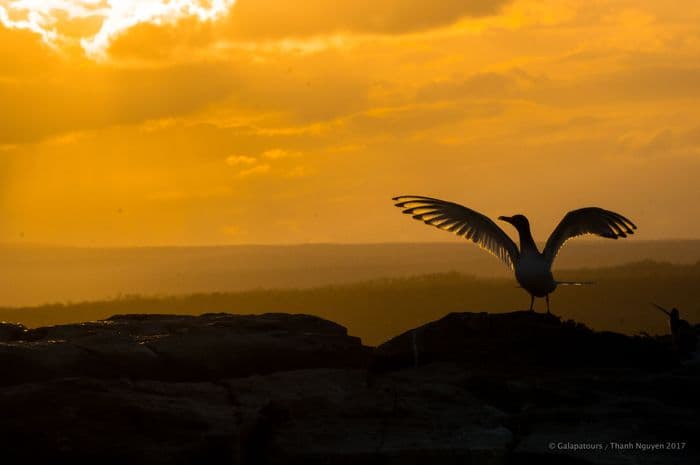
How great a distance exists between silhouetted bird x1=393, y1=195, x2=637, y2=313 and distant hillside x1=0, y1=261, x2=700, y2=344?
109 feet

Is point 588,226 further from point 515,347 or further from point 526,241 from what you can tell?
point 515,347

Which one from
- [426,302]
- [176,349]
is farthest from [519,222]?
[426,302]

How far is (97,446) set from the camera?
17188mm

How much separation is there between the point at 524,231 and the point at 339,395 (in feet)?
23.5

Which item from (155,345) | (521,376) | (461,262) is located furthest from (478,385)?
(461,262)

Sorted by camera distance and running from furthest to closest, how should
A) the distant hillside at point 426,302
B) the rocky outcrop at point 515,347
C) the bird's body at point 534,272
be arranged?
the distant hillside at point 426,302 < the bird's body at point 534,272 < the rocky outcrop at point 515,347

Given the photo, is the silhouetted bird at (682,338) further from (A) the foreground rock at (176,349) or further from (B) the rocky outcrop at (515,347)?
(A) the foreground rock at (176,349)

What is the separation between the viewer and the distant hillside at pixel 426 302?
70.2 metres

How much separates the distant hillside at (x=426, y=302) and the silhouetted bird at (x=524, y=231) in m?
33.2

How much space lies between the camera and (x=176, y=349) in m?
22.8

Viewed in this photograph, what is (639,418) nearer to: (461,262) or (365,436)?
(365,436)

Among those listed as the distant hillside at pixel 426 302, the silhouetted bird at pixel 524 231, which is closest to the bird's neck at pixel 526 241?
the silhouetted bird at pixel 524 231

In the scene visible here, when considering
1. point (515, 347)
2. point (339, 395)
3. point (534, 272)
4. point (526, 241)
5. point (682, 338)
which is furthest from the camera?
point (682, 338)

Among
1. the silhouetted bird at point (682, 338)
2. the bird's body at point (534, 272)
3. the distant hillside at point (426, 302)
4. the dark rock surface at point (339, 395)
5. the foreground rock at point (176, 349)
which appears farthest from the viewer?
the distant hillside at point (426, 302)
